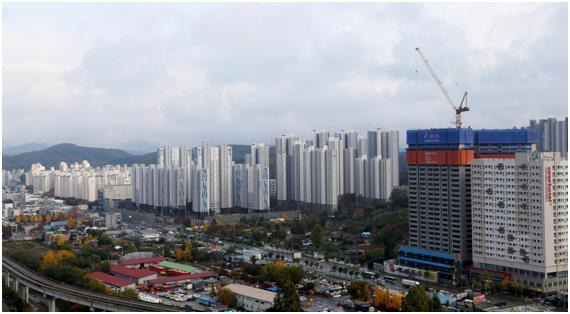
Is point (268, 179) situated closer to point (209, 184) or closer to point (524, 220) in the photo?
point (209, 184)

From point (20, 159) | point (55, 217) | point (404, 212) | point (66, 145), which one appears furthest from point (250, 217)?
point (66, 145)

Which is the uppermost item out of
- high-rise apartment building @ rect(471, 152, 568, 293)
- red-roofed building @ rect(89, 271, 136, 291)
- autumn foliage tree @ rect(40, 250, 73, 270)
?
high-rise apartment building @ rect(471, 152, 568, 293)

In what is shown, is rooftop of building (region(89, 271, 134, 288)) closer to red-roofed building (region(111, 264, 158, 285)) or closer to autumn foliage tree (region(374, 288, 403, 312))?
red-roofed building (region(111, 264, 158, 285))

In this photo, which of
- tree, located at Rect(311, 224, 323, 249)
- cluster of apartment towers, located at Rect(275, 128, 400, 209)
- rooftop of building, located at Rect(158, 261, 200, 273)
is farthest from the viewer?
cluster of apartment towers, located at Rect(275, 128, 400, 209)

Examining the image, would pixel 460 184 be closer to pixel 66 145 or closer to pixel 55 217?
pixel 55 217

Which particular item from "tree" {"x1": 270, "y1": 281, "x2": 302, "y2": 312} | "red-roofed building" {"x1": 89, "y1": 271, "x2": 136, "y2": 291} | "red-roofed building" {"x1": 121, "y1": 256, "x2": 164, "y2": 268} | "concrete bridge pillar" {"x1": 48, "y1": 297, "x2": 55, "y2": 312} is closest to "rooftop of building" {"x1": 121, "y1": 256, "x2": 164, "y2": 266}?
"red-roofed building" {"x1": 121, "y1": 256, "x2": 164, "y2": 268}

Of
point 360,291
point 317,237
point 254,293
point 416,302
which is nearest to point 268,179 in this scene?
point 317,237

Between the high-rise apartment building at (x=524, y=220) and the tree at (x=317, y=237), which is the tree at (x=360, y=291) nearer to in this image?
the high-rise apartment building at (x=524, y=220)
